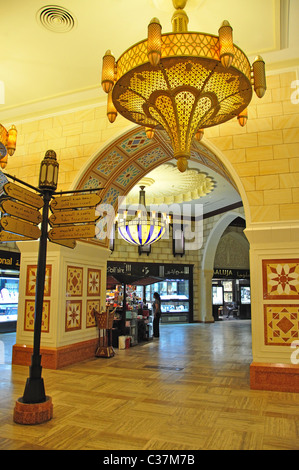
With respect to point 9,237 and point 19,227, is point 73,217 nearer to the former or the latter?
point 19,227

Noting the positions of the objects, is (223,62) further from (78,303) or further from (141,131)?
(78,303)

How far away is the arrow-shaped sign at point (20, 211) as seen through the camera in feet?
10.6

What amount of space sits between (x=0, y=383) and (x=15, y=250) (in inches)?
298

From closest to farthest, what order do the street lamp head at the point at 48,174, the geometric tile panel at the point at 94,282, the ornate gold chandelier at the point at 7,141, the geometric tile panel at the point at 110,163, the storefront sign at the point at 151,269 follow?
the street lamp head at the point at 48,174
the ornate gold chandelier at the point at 7,141
the geometric tile panel at the point at 110,163
the geometric tile panel at the point at 94,282
the storefront sign at the point at 151,269

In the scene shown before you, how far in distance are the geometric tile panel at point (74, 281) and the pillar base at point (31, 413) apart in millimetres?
2879

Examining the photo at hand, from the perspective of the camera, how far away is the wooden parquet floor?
2984 millimetres

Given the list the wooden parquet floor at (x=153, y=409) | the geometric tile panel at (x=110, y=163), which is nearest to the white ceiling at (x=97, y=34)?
the geometric tile panel at (x=110, y=163)

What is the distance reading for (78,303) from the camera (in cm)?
651

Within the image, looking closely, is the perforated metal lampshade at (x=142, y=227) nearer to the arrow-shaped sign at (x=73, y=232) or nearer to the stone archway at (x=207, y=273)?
the stone archway at (x=207, y=273)

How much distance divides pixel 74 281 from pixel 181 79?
443 cm

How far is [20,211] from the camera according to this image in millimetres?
3434

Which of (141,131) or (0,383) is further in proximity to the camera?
(141,131)
